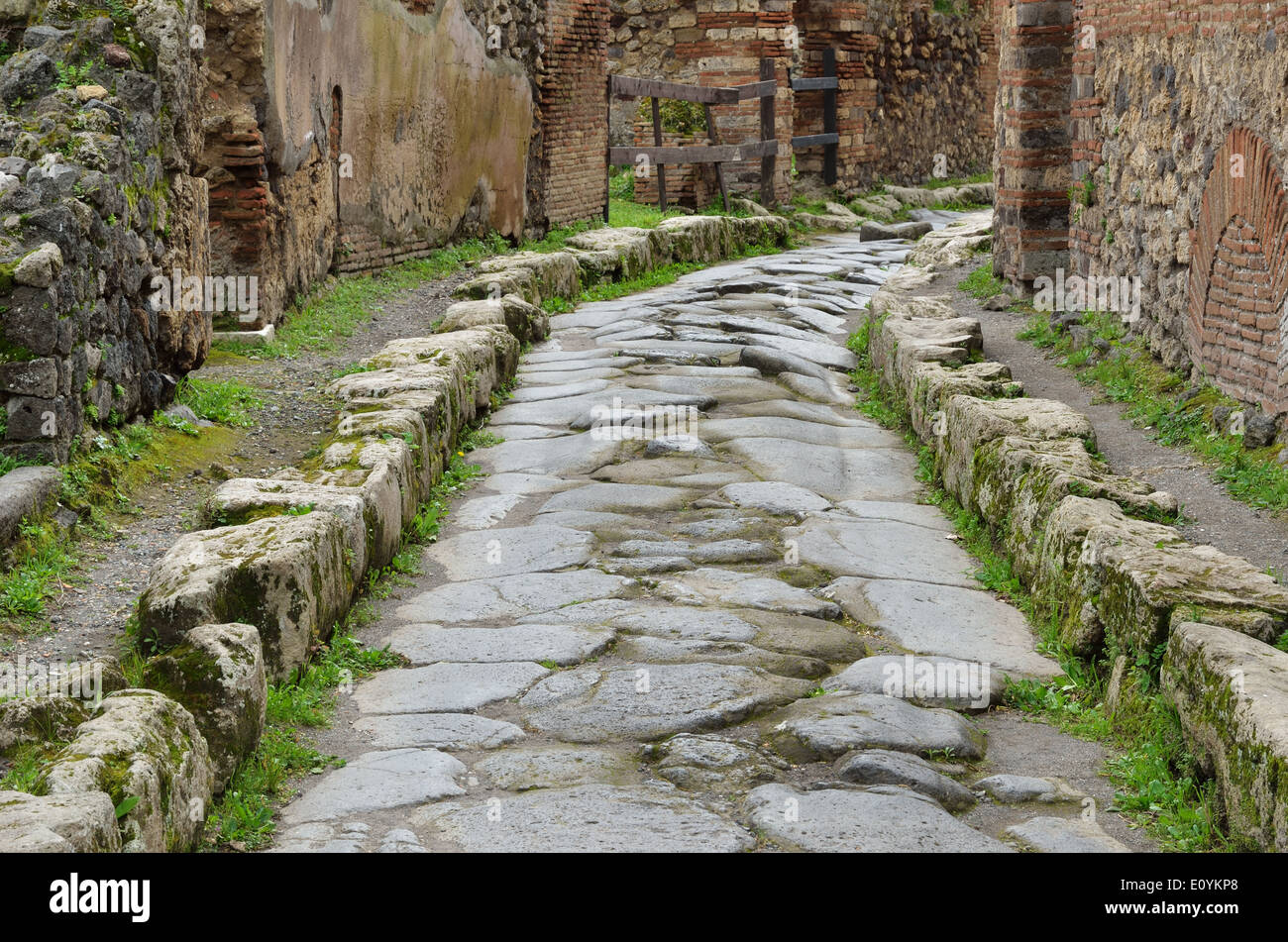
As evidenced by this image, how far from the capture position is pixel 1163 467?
5.50 m

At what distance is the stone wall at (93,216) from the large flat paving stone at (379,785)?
6.16 ft

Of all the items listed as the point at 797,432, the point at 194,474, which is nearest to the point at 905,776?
the point at 194,474

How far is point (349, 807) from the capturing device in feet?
9.70

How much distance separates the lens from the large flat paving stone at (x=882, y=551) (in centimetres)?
464

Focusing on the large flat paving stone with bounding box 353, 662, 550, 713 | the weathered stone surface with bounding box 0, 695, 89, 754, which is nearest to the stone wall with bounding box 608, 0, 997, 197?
the large flat paving stone with bounding box 353, 662, 550, 713

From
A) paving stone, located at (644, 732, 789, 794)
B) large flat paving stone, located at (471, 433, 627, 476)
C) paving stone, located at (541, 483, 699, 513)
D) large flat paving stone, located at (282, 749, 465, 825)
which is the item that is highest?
large flat paving stone, located at (471, 433, 627, 476)

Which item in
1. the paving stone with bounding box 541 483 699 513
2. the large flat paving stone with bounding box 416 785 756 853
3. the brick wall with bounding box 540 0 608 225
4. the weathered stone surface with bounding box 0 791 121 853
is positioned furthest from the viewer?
the brick wall with bounding box 540 0 608 225

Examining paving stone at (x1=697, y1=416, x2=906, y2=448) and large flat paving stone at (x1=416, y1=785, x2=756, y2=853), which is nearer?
large flat paving stone at (x1=416, y1=785, x2=756, y2=853)

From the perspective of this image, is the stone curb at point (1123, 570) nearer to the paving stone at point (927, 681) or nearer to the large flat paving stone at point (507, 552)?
the paving stone at point (927, 681)

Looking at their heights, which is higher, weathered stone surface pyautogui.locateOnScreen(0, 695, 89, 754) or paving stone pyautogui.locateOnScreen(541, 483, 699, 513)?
weathered stone surface pyautogui.locateOnScreen(0, 695, 89, 754)

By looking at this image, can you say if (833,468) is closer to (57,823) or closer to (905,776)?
(905,776)

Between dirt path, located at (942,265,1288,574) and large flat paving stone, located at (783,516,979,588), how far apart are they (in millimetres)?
792

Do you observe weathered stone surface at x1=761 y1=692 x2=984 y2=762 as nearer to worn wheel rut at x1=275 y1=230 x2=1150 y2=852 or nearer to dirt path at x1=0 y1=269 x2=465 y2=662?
worn wheel rut at x1=275 y1=230 x2=1150 y2=852

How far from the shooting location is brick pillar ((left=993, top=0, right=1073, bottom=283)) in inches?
378
